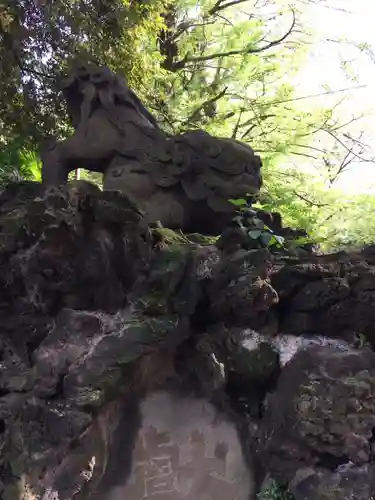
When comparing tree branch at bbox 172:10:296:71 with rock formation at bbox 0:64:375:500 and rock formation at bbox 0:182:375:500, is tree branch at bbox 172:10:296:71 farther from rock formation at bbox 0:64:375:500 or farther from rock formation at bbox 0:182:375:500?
rock formation at bbox 0:182:375:500

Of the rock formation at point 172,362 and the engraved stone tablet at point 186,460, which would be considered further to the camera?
the engraved stone tablet at point 186,460

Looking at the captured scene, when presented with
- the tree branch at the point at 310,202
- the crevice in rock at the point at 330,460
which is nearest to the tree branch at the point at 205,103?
the tree branch at the point at 310,202

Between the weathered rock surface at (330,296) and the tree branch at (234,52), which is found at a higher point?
the tree branch at (234,52)

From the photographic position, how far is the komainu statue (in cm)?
340

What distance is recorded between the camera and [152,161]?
350 cm

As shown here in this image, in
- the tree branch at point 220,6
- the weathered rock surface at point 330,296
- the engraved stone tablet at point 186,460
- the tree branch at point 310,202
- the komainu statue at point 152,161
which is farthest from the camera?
the tree branch at point 220,6

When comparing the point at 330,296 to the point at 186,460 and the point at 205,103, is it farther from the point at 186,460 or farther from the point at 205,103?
the point at 205,103

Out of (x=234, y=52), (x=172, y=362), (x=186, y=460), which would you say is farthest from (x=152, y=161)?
(x=234, y=52)

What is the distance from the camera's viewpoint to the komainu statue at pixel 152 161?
3404 mm

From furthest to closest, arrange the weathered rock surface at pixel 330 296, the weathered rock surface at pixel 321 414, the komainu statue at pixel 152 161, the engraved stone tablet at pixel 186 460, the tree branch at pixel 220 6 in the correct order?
the tree branch at pixel 220 6
the komainu statue at pixel 152 161
the weathered rock surface at pixel 330 296
the engraved stone tablet at pixel 186 460
the weathered rock surface at pixel 321 414

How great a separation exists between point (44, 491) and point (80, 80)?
2505mm

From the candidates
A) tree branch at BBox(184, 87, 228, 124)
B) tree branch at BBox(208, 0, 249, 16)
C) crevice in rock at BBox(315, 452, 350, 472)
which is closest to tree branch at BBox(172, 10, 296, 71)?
Result: tree branch at BBox(184, 87, 228, 124)

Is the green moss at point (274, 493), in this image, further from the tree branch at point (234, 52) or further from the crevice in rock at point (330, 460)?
the tree branch at point (234, 52)

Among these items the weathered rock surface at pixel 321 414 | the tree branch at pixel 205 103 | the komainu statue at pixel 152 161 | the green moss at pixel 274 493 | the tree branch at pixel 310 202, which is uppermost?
the tree branch at pixel 205 103
